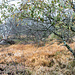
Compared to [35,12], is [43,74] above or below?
below

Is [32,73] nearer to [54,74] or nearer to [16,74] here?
[16,74]

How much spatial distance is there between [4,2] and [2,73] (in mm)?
2653

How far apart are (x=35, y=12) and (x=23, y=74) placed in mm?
2525

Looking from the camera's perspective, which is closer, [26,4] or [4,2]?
[26,4]

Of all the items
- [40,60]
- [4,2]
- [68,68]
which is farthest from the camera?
[40,60]

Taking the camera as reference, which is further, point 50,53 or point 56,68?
point 50,53

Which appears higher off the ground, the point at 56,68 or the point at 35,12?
the point at 35,12

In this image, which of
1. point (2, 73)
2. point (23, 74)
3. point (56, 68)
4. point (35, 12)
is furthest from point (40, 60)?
point (35, 12)

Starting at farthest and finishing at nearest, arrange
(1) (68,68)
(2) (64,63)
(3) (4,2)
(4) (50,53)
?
(4) (50,53) → (2) (64,63) → (1) (68,68) → (3) (4,2)

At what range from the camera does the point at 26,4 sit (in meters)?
2.14

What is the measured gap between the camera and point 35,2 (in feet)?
6.92

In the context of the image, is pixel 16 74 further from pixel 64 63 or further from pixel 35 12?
pixel 35 12

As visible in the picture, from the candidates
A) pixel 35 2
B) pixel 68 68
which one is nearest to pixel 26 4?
pixel 35 2

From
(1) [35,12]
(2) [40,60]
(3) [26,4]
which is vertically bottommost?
(2) [40,60]
